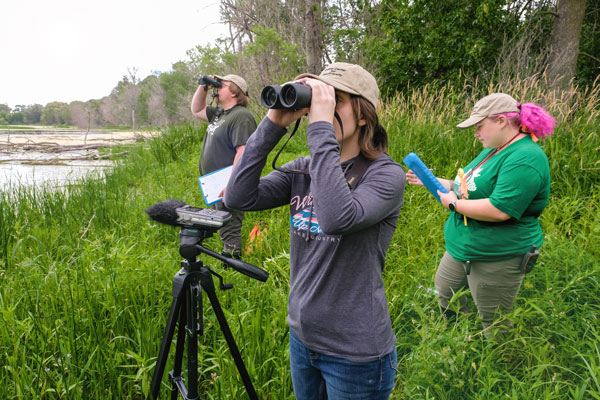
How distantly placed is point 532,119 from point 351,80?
1366 millimetres

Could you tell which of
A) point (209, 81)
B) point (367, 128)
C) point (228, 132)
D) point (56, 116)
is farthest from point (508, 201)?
point (56, 116)

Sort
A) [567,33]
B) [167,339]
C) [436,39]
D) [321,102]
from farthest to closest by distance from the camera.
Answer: [436,39] < [567,33] < [167,339] < [321,102]

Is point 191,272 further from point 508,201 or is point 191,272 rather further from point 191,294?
point 508,201

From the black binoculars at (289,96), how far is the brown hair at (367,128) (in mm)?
160

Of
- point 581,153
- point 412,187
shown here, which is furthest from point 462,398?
point 581,153

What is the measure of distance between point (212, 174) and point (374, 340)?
6.73 ft

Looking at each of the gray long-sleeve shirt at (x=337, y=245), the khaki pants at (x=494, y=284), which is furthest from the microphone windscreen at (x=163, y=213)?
the khaki pants at (x=494, y=284)

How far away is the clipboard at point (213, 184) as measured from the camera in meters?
2.83

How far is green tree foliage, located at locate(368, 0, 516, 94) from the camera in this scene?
866 cm

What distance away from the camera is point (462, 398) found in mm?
1769

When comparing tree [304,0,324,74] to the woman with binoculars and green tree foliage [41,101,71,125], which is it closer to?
the woman with binoculars

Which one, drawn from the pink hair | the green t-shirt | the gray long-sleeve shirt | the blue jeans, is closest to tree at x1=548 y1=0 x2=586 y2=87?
the pink hair

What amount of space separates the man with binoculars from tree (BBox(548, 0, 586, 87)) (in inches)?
252

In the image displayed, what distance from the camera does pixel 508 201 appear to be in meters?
1.86
